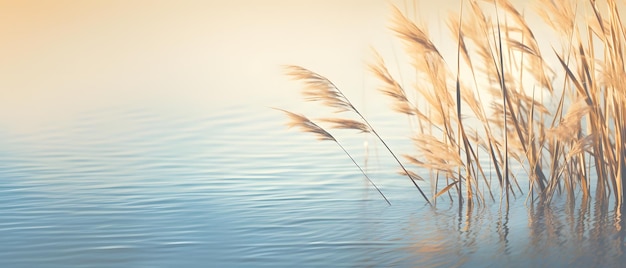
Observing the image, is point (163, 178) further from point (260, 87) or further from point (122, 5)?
point (122, 5)

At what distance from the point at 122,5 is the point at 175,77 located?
300cm

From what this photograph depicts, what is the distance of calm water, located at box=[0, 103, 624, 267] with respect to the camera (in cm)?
274

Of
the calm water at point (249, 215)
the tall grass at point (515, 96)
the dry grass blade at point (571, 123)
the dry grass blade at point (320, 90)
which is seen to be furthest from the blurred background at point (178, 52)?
the dry grass blade at point (571, 123)

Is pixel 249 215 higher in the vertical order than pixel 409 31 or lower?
lower

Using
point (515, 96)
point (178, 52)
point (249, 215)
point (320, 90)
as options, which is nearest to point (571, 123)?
point (515, 96)

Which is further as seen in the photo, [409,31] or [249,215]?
[249,215]

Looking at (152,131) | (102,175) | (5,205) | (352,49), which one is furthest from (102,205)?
(352,49)

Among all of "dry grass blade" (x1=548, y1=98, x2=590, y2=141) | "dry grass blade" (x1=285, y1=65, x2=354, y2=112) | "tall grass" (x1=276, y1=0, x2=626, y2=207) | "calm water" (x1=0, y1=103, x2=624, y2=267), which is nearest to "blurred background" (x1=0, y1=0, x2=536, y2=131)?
"calm water" (x1=0, y1=103, x2=624, y2=267)

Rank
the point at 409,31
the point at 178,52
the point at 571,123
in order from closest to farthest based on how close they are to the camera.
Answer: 1. the point at 571,123
2. the point at 409,31
3. the point at 178,52

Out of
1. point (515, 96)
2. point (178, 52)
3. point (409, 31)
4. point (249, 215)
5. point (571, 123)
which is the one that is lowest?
point (249, 215)

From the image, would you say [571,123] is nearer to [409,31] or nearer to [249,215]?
[409,31]

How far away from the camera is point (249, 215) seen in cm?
332

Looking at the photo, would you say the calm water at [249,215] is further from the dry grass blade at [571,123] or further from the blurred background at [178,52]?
the blurred background at [178,52]

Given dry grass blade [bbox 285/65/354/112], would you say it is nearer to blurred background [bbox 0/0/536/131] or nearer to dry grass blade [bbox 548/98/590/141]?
dry grass blade [bbox 548/98/590/141]
